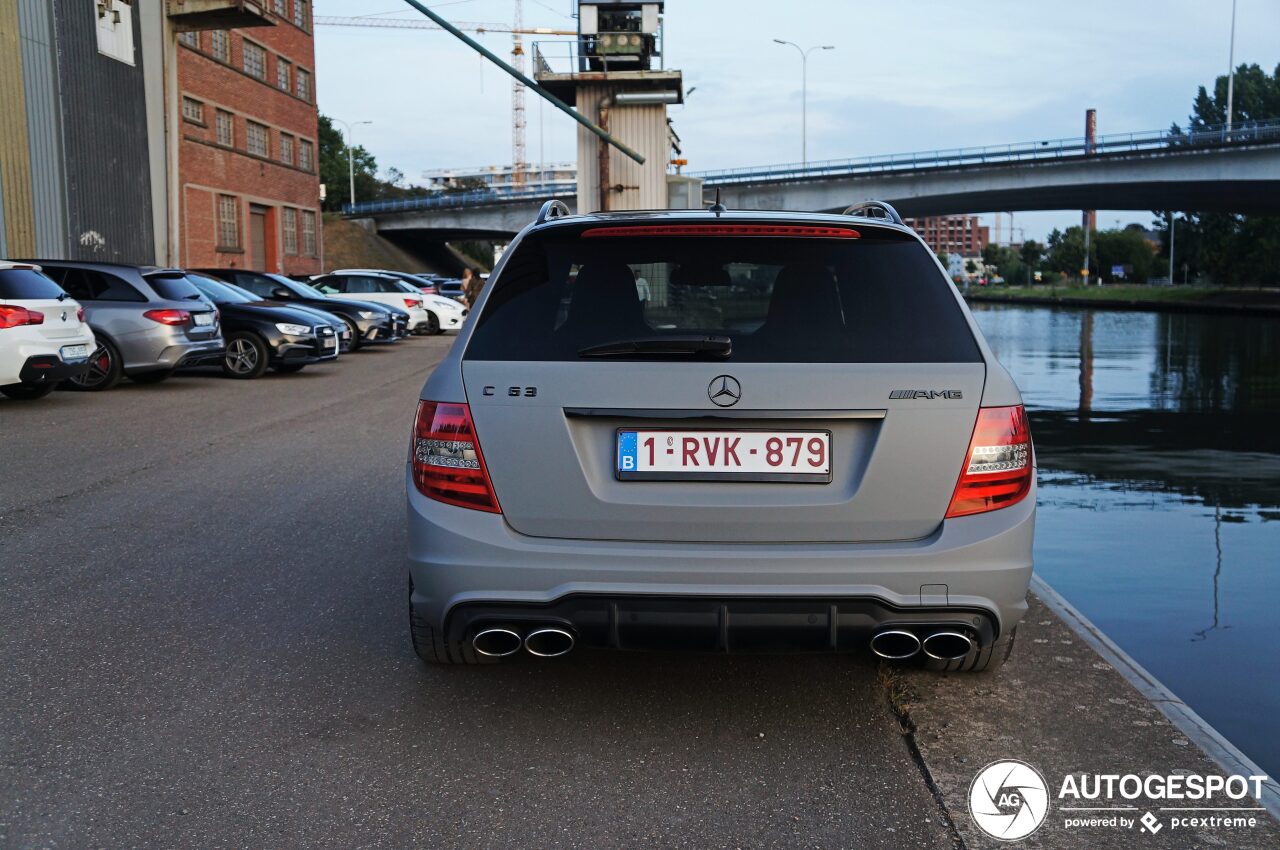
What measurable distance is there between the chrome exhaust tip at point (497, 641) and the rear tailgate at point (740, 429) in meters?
0.31

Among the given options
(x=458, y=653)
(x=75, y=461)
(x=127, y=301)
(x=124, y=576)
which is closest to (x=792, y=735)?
(x=458, y=653)

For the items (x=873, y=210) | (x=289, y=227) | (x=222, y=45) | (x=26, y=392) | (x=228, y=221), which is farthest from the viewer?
(x=289, y=227)

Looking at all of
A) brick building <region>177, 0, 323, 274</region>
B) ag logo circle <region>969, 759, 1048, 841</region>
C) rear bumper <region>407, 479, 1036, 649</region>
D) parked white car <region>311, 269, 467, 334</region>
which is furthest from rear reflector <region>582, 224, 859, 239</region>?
brick building <region>177, 0, 323, 274</region>

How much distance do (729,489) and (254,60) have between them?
5244cm

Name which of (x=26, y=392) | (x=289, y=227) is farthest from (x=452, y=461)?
(x=289, y=227)

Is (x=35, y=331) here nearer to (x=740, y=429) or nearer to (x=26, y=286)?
(x=26, y=286)

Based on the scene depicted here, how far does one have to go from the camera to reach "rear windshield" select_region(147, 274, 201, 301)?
1603 centimetres

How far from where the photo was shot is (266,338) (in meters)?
18.5

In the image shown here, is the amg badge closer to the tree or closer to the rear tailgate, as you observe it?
the rear tailgate

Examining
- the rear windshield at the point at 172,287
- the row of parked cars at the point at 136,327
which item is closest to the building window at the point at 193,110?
the row of parked cars at the point at 136,327

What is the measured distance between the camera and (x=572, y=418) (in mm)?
3607

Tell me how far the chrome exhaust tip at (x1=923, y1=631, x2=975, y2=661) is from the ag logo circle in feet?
1.09

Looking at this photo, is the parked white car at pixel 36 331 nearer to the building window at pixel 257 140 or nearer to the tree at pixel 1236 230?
the building window at pixel 257 140

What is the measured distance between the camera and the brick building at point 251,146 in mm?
45125
